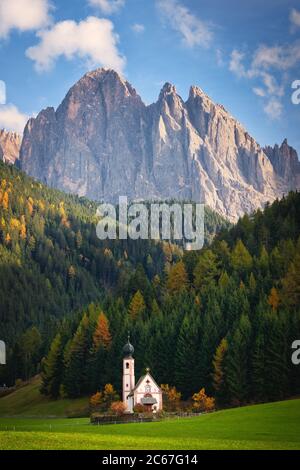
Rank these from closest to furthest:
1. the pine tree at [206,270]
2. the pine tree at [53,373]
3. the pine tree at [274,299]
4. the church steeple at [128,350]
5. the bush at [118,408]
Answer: the bush at [118,408], the church steeple at [128,350], the pine tree at [274,299], the pine tree at [53,373], the pine tree at [206,270]

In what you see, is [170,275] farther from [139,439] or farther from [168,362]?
[139,439]

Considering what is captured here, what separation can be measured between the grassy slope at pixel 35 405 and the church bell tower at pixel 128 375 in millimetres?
6500

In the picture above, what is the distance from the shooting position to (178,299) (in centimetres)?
11400

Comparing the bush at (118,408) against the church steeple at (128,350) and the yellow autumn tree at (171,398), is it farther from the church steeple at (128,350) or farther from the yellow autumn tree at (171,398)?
the church steeple at (128,350)

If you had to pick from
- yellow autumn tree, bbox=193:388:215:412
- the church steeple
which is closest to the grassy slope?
the church steeple

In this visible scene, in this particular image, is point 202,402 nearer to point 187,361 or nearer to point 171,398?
point 171,398

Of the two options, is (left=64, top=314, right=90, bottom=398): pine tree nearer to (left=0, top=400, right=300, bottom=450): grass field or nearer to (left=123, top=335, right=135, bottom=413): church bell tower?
(left=123, top=335, right=135, bottom=413): church bell tower

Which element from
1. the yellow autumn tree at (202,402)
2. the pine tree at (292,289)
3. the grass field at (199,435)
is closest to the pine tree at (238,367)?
the yellow autumn tree at (202,402)

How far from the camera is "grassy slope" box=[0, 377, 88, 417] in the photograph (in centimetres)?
9738

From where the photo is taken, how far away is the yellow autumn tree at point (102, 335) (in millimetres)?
106938

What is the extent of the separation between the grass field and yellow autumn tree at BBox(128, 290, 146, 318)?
151 feet

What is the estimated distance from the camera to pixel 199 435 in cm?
5444

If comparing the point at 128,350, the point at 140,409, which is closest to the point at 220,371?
the point at 140,409
